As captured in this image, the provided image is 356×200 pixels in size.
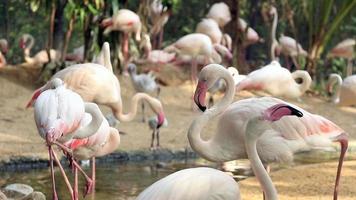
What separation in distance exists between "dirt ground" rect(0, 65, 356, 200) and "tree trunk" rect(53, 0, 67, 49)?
141 centimetres

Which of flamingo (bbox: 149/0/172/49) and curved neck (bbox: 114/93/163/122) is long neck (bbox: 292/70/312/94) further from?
flamingo (bbox: 149/0/172/49)

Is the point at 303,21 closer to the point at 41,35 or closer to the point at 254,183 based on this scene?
the point at 41,35

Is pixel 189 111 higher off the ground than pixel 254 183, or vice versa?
pixel 254 183

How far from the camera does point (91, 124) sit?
5898 mm

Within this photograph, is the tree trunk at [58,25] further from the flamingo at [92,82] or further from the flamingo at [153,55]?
the flamingo at [92,82]

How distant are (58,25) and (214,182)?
10204mm

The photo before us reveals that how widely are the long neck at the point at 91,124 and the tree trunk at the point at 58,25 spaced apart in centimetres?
727

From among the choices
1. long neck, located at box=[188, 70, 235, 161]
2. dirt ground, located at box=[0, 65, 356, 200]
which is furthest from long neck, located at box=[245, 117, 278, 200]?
dirt ground, located at box=[0, 65, 356, 200]

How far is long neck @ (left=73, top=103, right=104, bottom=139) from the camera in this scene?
5828 mm

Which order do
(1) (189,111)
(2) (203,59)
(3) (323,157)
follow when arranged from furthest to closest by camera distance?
(2) (203,59)
(1) (189,111)
(3) (323,157)

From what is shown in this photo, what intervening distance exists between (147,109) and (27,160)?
13.1 feet

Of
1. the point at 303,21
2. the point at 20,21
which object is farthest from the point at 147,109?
the point at 20,21

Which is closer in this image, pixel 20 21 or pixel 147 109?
pixel 147 109

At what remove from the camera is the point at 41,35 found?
20.4 meters
